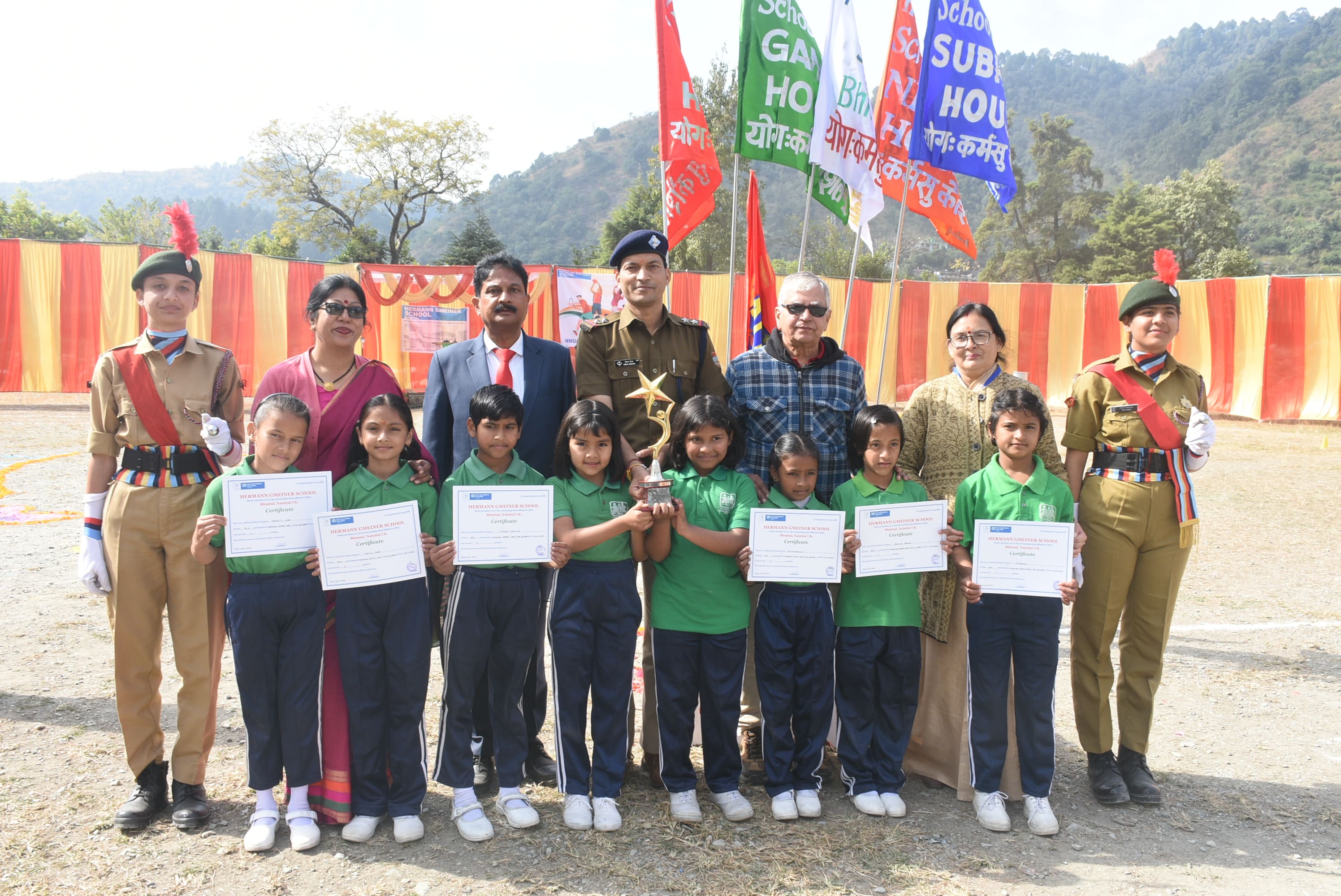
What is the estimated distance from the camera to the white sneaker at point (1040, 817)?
3312 millimetres

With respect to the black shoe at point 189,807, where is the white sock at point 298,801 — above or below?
above

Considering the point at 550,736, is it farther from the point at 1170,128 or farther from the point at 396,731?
the point at 1170,128

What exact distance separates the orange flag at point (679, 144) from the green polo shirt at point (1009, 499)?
2.53 m

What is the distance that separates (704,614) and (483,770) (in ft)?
4.12


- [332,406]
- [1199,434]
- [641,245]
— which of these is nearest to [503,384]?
[332,406]

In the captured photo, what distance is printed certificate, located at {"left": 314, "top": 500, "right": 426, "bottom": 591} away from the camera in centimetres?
301

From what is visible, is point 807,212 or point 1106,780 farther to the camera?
point 807,212

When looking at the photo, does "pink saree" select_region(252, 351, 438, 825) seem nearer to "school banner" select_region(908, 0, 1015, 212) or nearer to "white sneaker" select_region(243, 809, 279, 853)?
"white sneaker" select_region(243, 809, 279, 853)

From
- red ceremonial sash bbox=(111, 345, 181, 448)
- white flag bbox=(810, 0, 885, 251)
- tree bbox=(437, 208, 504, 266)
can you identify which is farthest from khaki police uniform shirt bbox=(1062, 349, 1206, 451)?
tree bbox=(437, 208, 504, 266)

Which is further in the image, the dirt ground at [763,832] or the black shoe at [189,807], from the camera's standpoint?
the black shoe at [189,807]

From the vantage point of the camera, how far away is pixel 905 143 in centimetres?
573

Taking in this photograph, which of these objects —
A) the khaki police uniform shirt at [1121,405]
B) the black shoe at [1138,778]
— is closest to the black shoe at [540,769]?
the black shoe at [1138,778]

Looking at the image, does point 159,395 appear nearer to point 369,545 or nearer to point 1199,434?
point 369,545

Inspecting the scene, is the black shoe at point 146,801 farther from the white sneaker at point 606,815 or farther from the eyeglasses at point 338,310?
the eyeglasses at point 338,310
